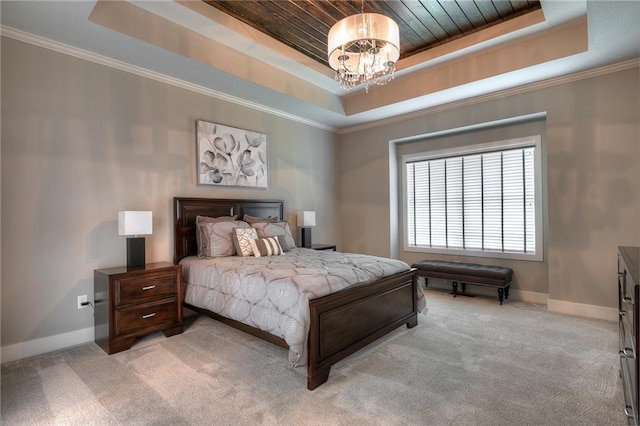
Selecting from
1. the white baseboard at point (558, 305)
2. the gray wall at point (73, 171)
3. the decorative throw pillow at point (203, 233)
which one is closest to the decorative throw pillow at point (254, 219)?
the decorative throw pillow at point (203, 233)

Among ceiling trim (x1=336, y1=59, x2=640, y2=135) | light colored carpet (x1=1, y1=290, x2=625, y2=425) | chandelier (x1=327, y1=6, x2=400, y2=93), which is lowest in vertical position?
light colored carpet (x1=1, y1=290, x2=625, y2=425)

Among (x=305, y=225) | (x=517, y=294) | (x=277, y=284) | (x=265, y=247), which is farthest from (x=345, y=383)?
(x=517, y=294)

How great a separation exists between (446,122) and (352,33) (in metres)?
2.96

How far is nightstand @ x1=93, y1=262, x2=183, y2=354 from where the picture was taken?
290cm

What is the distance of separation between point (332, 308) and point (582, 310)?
336cm

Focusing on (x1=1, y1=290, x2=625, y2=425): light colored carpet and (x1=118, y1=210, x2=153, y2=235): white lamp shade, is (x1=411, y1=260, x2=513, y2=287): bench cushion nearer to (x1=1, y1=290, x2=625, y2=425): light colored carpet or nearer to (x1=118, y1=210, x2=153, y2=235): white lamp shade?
(x1=1, y1=290, x2=625, y2=425): light colored carpet

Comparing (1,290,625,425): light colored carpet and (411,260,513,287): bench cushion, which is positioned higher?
(411,260,513,287): bench cushion

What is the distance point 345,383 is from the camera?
2361 millimetres

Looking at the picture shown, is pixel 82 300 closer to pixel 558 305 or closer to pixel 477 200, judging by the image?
pixel 477 200

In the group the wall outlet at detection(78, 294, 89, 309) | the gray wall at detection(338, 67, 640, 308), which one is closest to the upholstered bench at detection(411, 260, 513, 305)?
the gray wall at detection(338, 67, 640, 308)

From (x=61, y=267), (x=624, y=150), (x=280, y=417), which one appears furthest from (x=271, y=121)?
(x=624, y=150)

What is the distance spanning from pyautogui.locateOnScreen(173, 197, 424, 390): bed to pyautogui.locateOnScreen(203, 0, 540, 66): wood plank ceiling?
222cm

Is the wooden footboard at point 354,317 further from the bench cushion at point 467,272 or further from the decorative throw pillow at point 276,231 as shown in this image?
the decorative throw pillow at point 276,231

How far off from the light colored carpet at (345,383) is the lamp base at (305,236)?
6.95 feet
